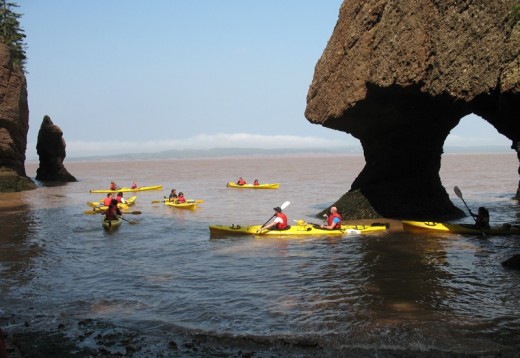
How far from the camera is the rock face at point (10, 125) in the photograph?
4119cm

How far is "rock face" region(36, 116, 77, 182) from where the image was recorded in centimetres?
5691

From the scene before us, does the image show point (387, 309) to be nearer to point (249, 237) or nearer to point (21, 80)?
point (249, 237)

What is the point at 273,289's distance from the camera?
464 inches

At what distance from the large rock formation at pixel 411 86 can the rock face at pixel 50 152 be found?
42.4 metres

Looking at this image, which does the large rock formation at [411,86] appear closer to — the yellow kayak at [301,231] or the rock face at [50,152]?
the yellow kayak at [301,231]

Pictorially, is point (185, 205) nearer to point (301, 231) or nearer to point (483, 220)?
point (301, 231)

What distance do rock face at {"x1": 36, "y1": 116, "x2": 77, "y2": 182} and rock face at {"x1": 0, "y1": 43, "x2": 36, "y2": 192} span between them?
39.4 ft

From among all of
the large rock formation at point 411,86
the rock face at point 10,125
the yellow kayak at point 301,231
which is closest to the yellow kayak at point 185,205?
the large rock formation at point 411,86

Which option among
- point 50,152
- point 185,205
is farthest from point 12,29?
point 185,205

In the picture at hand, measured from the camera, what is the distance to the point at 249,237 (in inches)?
761

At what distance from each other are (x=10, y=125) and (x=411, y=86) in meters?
36.1

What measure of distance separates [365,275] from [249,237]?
717cm

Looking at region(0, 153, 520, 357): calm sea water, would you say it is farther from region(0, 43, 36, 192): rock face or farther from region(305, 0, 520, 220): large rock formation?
region(0, 43, 36, 192): rock face

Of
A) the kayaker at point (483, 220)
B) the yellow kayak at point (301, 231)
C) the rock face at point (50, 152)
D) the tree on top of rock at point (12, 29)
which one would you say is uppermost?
the tree on top of rock at point (12, 29)
